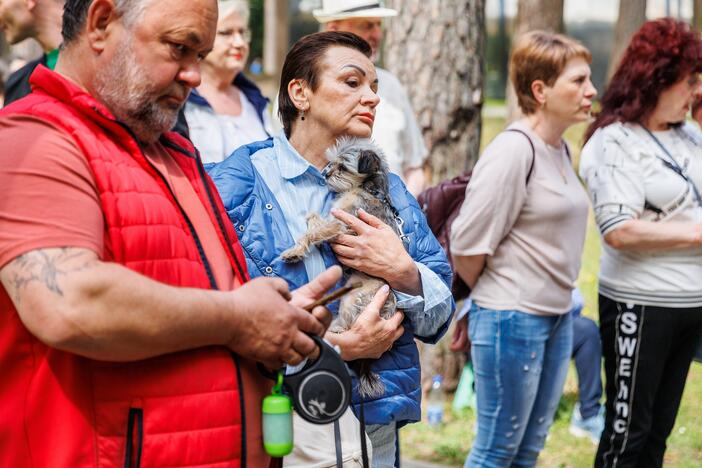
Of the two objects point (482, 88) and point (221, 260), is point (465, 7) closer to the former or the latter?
point (482, 88)

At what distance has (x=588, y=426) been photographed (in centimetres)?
605

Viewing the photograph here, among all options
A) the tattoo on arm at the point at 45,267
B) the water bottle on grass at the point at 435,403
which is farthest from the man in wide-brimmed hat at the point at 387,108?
the tattoo on arm at the point at 45,267

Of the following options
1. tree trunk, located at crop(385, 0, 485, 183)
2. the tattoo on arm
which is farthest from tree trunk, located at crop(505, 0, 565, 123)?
the tattoo on arm

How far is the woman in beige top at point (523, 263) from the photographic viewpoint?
412cm

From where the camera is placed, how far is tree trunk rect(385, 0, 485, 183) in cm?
625

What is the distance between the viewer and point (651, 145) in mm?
4496

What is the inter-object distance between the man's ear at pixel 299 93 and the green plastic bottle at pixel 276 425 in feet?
4.29

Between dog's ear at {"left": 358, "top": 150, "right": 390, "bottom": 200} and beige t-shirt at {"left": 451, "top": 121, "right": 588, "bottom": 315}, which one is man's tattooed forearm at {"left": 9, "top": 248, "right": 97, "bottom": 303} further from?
beige t-shirt at {"left": 451, "top": 121, "right": 588, "bottom": 315}

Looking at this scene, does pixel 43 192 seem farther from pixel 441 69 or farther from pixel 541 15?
pixel 541 15

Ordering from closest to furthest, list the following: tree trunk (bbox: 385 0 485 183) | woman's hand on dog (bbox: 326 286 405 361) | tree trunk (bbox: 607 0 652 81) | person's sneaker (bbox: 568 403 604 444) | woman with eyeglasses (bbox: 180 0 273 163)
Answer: woman's hand on dog (bbox: 326 286 405 361), woman with eyeglasses (bbox: 180 0 273 163), person's sneaker (bbox: 568 403 604 444), tree trunk (bbox: 385 0 485 183), tree trunk (bbox: 607 0 652 81)

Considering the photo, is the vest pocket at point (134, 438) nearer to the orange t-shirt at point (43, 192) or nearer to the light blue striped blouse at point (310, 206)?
the orange t-shirt at point (43, 192)

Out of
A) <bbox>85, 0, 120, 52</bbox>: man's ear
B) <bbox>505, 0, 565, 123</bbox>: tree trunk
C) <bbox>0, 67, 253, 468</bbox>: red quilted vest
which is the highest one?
<bbox>85, 0, 120, 52</bbox>: man's ear

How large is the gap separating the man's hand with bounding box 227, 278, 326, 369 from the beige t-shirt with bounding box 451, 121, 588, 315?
7.19 ft

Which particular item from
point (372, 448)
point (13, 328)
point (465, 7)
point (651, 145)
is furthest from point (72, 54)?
point (465, 7)
